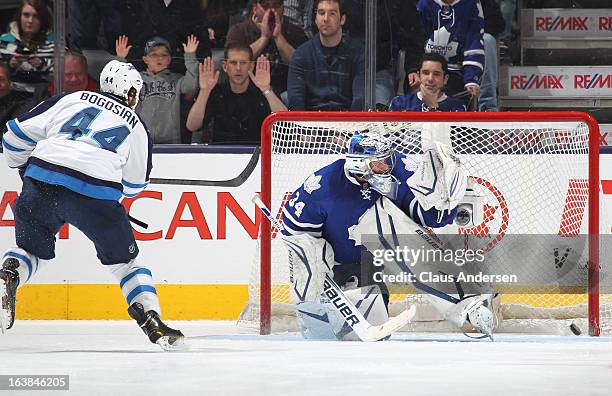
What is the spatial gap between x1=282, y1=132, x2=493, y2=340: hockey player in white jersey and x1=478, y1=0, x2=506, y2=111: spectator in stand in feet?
3.89

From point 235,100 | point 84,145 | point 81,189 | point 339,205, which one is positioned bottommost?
point 339,205

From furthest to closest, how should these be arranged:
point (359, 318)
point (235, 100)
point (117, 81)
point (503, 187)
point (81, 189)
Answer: point (235, 100) → point (503, 187) → point (359, 318) → point (117, 81) → point (81, 189)

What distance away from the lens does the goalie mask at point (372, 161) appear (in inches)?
192

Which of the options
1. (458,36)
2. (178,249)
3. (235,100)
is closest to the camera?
(178,249)

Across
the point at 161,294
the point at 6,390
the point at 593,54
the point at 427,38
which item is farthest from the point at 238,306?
the point at 6,390

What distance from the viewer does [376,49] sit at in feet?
20.0

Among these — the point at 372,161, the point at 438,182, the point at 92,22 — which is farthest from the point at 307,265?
the point at 92,22

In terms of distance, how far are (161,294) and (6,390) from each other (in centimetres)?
311

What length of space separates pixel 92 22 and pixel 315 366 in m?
3.36

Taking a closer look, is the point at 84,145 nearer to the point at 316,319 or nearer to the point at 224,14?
the point at 316,319

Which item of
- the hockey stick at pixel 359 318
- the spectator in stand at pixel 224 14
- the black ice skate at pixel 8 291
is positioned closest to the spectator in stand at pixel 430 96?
the spectator in stand at pixel 224 14

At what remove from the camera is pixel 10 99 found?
616 centimetres

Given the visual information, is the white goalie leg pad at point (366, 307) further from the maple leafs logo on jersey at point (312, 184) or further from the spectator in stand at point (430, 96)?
the spectator in stand at point (430, 96)

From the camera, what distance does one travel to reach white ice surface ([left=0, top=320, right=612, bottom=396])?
2846 millimetres
